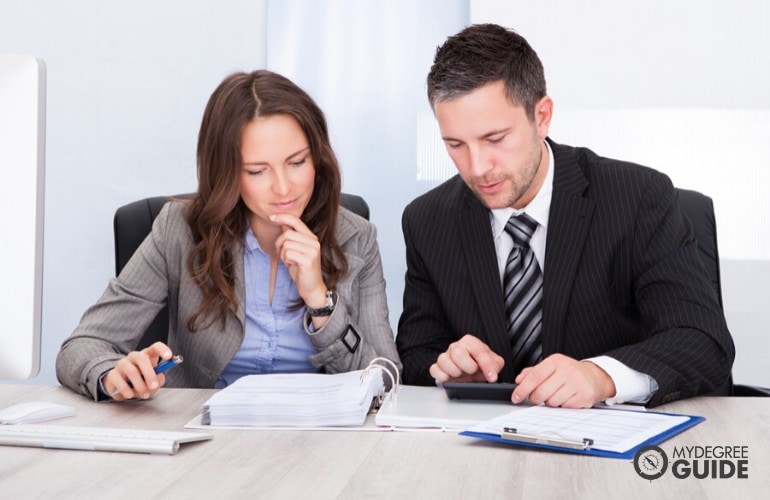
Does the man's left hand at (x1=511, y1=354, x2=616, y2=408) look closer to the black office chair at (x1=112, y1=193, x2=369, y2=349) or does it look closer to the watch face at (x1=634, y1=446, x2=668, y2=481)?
the watch face at (x1=634, y1=446, x2=668, y2=481)

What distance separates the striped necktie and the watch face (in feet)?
2.45

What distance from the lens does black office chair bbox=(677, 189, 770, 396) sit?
2.05m

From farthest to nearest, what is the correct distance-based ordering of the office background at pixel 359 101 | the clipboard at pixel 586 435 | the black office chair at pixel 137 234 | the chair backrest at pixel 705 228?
the office background at pixel 359 101
the black office chair at pixel 137 234
the chair backrest at pixel 705 228
the clipboard at pixel 586 435

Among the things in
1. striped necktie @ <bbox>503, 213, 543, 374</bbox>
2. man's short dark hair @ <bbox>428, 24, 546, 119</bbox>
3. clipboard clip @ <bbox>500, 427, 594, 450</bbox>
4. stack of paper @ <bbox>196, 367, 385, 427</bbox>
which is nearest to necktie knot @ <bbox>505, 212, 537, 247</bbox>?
striped necktie @ <bbox>503, 213, 543, 374</bbox>

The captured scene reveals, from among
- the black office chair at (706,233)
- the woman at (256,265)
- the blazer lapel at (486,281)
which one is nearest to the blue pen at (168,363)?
the woman at (256,265)

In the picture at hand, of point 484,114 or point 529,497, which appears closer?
point 529,497

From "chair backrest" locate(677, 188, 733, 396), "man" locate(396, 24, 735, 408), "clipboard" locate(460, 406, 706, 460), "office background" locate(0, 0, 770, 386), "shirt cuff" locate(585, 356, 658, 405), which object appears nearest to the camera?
"clipboard" locate(460, 406, 706, 460)

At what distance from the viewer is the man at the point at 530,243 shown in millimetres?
1830

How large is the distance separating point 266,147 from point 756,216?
6.89 ft

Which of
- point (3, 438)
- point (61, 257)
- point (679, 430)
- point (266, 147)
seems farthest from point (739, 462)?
point (61, 257)

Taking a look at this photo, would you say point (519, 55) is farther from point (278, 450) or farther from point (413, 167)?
point (413, 167)

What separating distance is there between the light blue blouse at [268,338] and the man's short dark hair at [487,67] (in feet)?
1.85

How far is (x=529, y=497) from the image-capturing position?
3.35 ft

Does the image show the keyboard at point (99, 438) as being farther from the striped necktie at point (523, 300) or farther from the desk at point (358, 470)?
the striped necktie at point (523, 300)
